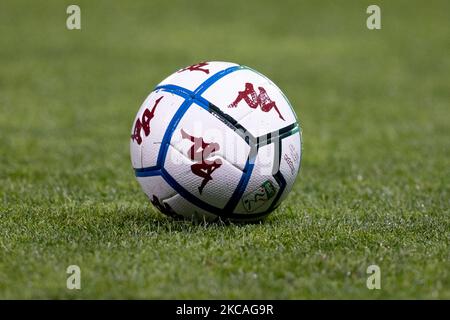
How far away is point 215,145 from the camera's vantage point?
5512 millimetres

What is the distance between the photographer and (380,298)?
4.36 meters

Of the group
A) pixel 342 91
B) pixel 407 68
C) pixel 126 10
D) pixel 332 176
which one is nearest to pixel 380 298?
pixel 332 176

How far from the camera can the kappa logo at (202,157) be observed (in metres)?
5.51

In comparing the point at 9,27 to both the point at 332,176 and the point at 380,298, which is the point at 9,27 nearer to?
the point at 332,176

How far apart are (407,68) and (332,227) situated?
11447mm

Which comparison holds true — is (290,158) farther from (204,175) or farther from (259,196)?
(204,175)

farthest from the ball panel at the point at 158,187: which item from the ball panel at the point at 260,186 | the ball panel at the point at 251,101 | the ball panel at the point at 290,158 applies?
the ball panel at the point at 290,158

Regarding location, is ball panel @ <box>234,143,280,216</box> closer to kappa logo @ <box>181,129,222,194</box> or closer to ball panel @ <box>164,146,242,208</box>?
ball panel @ <box>164,146,242,208</box>

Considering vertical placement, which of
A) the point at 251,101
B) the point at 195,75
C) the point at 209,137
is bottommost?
the point at 209,137

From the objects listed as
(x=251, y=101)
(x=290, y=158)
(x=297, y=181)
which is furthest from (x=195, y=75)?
(x=297, y=181)

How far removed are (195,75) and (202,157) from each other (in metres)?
0.64

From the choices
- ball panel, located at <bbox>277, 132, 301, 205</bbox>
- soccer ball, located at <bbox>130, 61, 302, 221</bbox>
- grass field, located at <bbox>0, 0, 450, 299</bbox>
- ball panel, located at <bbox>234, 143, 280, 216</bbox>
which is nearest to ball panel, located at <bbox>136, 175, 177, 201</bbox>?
soccer ball, located at <bbox>130, 61, 302, 221</bbox>

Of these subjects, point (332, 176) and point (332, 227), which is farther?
point (332, 176)

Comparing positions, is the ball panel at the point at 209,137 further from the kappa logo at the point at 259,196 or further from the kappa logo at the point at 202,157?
the kappa logo at the point at 259,196
